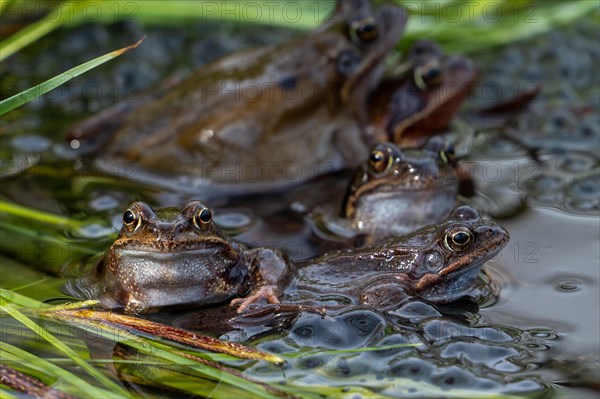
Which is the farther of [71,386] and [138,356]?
[138,356]

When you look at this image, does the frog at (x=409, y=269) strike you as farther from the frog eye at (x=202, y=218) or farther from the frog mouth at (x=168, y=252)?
the frog eye at (x=202, y=218)

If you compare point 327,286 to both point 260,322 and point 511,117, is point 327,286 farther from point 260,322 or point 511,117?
point 511,117

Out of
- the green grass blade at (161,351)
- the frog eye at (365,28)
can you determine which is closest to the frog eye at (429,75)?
the frog eye at (365,28)

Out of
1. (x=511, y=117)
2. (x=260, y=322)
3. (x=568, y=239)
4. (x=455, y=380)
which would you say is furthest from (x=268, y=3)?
(x=455, y=380)

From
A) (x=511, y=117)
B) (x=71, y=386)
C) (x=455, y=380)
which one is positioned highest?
(x=511, y=117)

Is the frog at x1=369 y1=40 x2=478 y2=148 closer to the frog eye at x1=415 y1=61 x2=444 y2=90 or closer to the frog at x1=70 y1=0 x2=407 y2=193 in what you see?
the frog eye at x1=415 y1=61 x2=444 y2=90

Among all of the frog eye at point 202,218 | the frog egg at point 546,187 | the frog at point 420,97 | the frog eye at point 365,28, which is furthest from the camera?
the frog at point 420,97

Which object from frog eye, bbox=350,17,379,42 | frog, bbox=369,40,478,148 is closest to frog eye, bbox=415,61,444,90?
frog, bbox=369,40,478,148
